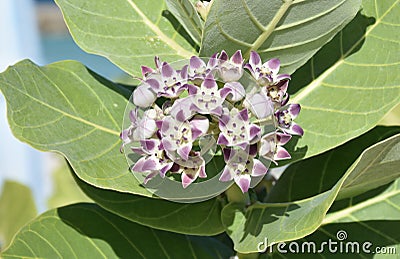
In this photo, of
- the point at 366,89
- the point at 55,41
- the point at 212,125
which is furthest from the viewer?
the point at 55,41

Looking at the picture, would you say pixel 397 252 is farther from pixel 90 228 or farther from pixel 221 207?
pixel 90 228

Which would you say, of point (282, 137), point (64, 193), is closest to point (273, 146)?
point (282, 137)

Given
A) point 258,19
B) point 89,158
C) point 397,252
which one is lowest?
point 397,252

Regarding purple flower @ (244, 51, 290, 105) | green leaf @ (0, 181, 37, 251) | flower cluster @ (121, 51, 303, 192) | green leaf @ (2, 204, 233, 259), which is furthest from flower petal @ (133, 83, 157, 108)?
green leaf @ (0, 181, 37, 251)

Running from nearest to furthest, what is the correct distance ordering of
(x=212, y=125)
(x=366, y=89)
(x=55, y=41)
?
(x=212, y=125) → (x=366, y=89) → (x=55, y=41)

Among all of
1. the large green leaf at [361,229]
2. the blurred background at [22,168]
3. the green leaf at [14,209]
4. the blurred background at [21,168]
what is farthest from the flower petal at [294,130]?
the green leaf at [14,209]

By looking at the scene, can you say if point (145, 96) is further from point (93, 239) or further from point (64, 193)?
point (64, 193)

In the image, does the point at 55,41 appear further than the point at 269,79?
Yes

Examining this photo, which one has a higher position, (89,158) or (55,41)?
(89,158)

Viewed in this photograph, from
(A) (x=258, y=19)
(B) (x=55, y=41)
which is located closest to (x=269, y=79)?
(A) (x=258, y=19)
